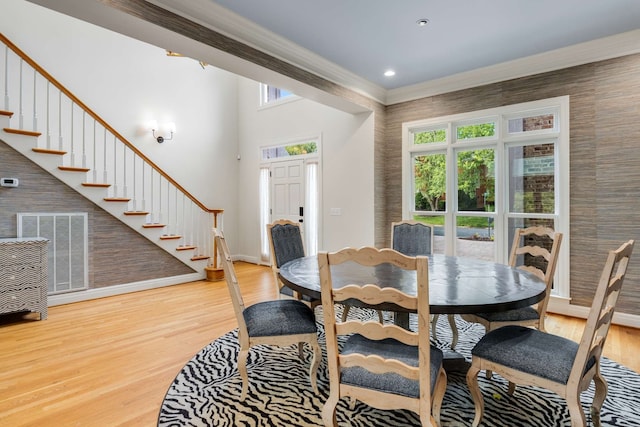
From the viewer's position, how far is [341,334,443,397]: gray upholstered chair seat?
1440 millimetres

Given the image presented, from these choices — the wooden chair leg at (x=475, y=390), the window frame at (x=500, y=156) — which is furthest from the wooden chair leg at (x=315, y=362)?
the window frame at (x=500, y=156)

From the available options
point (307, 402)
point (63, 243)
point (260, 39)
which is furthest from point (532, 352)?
point (63, 243)

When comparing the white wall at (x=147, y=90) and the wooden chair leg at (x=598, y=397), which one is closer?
the wooden chair leg at (x=598, y=397)

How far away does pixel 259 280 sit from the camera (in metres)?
5.48

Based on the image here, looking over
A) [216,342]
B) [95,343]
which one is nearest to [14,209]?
[95,343]

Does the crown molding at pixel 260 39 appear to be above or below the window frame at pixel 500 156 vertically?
above

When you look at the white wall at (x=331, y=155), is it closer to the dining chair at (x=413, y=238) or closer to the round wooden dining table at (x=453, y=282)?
the dining chair at (x=413, y=238)

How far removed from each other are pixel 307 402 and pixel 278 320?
0.53m

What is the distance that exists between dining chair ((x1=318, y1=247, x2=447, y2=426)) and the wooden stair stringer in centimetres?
427

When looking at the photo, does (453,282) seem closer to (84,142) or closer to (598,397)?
(598,397)

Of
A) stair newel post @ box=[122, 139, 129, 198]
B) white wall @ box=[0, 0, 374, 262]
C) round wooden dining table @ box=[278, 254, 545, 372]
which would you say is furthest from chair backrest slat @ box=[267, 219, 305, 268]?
stair newel post @ box=[122, 139, 129, 198]

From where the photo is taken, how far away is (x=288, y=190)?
6.38 meters

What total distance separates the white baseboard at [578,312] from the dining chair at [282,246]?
9.67ft

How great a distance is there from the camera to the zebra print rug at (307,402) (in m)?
1.90
